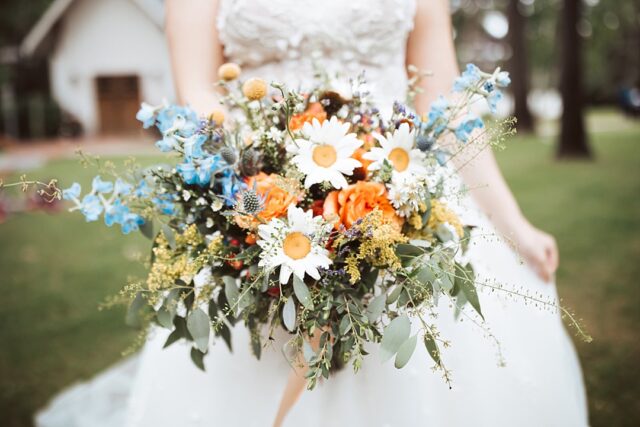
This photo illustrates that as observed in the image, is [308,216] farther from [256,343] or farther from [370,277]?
[256,343]

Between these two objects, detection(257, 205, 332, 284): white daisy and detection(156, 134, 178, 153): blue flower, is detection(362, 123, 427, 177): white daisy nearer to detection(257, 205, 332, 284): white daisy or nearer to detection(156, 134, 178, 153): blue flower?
detection(257, 205, 332, 284): white daisy

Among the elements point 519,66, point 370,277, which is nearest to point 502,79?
point 370,277

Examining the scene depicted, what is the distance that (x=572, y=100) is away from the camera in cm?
1170

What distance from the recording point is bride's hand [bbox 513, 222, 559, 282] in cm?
191

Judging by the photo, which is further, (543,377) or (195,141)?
(543,377)

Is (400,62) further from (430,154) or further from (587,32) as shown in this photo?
(587,32)

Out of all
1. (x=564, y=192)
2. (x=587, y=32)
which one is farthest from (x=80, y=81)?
(x=587, y=32)

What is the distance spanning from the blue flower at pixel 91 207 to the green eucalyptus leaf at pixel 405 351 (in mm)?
768

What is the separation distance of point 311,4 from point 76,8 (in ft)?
73.1

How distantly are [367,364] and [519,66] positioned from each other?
57.9 ft

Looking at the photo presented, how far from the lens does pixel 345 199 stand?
129 cm

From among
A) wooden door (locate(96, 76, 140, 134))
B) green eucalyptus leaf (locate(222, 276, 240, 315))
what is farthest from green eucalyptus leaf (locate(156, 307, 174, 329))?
wooden door (locate(96, 76, 140, 134))

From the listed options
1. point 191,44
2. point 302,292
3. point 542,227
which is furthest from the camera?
point 542,227

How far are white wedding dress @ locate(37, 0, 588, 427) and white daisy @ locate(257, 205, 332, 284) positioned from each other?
1.76ft
